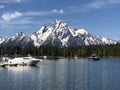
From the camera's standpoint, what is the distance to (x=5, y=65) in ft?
620

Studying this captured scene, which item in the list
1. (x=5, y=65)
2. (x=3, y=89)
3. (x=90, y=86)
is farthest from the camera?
(x=5, y=65)

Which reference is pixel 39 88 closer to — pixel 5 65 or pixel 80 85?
pixel 80 85

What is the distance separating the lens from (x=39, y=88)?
280 feet

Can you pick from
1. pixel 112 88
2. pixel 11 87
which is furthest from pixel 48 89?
pixel 112 88

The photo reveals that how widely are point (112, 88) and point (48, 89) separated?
15897mm

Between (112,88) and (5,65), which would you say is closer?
(112,88)

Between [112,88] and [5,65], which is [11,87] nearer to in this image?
[112,88]

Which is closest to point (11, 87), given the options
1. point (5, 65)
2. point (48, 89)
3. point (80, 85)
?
point (48, 89)

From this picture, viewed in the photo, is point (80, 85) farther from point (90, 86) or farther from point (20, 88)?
point (20, 88)

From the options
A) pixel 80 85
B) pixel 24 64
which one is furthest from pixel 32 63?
pixel 80 85

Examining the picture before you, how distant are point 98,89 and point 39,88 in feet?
47.6

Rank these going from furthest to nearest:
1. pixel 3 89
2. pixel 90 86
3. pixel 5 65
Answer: pixel 5 65, pixel 90 86, pixel 3 89

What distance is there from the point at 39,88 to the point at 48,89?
280cm

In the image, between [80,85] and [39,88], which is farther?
[80,85]
